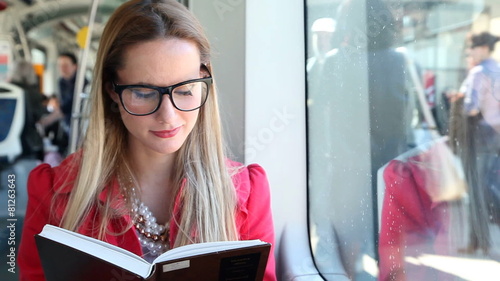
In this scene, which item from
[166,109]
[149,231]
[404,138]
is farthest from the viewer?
[149,231]

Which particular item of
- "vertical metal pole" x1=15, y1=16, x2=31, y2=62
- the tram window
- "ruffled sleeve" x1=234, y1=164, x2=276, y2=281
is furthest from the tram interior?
"vertical metal pole" x1=15, y1=16, x2=31, y2=62

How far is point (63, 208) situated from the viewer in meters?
1.39

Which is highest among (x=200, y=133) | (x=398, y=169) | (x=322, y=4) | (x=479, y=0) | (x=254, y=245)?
(x=322, y=4)

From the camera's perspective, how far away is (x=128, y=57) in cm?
127

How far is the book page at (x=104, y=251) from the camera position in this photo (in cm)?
91

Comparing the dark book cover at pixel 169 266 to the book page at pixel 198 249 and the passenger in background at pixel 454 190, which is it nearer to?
the book page at pixel 198 249

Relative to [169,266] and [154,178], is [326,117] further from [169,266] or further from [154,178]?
[169,266]

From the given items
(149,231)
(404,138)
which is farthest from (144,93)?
(404,138)

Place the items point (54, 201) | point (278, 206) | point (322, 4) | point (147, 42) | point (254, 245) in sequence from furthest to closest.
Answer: point (278, 206), point (322, 4), point (54, 201), point (147, 42), point (254, 245)

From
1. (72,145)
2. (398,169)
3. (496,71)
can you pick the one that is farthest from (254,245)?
(72,145)

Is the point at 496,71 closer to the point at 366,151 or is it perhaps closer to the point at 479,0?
the point at 479,0

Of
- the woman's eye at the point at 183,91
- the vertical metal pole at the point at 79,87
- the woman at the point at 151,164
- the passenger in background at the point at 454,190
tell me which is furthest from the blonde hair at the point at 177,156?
the vertical metal pole at the point at 79,87

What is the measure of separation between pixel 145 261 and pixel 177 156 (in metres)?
0.55

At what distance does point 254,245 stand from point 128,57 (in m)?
0.61
